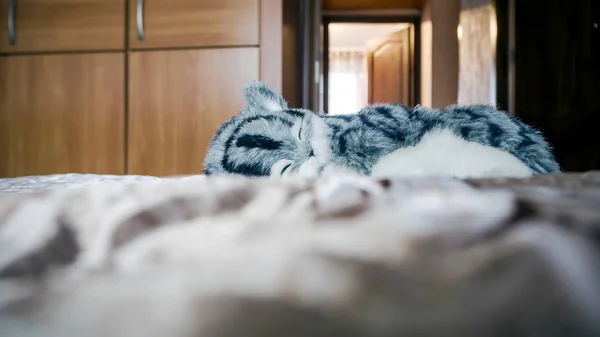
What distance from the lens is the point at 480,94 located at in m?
2.80

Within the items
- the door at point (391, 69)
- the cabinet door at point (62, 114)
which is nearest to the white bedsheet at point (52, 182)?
the cabinet door at point (62, 114)

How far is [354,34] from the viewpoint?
674 cm

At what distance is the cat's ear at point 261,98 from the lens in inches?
29.0

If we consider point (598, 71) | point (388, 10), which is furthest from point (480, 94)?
point (388, 10)

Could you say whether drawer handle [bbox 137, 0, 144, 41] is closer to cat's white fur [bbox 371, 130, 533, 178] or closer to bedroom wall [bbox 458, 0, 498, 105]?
cat's white fur [bbox 371, 130, 533, 178]

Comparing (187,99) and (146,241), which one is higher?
(187,99)

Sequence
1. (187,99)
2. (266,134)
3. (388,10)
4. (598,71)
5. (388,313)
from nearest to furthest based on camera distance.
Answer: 1. (388,313)
2. (266,134)
3. (187,99)
4. (598,71)
5. (388,10)

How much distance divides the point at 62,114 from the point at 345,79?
6.67m

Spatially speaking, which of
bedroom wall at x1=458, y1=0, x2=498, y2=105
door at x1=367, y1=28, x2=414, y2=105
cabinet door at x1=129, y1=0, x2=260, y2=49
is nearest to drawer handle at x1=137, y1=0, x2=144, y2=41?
cabinet door at x1=129, y1=0, x2=260, y2=49

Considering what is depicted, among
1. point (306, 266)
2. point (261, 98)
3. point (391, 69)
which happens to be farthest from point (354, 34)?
point (306, 266)

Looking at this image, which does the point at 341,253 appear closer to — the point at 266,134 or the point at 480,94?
the point at 266,134

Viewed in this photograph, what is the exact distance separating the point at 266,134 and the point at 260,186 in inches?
16.0

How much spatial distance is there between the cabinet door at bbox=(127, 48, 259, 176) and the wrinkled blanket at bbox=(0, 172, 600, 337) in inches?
64.1

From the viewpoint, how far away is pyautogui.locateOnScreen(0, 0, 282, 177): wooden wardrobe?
5.88 ft
